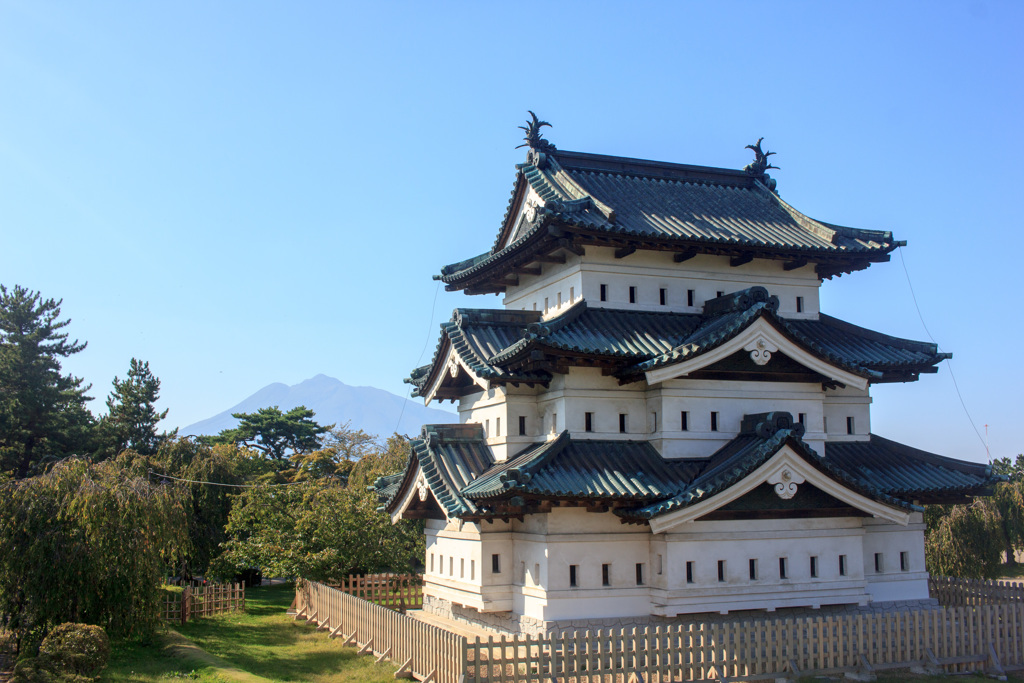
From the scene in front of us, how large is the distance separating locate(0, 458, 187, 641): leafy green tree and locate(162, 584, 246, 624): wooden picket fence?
429 centimetres

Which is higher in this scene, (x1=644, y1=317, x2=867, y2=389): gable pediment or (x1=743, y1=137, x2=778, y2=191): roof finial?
(x1=743, y1=137, x2=778, y2=191): roof finial

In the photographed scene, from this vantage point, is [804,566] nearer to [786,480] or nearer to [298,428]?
[786,480]

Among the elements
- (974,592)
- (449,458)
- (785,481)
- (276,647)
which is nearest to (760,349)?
(785,481)

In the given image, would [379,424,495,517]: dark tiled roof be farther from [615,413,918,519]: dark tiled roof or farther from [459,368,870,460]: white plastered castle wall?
[615,413,918,519]: dark tiled roof

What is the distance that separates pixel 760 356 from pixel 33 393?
39554mm

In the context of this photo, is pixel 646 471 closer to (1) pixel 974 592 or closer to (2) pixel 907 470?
(2) pixel 907 470

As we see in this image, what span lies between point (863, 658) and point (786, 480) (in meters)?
3.70

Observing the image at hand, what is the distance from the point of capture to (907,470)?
2020 centimetres

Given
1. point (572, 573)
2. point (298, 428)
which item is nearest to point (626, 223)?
point (572, 573)

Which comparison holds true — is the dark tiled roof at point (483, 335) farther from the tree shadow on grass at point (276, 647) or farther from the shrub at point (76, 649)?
the shrub at point (76, 649)

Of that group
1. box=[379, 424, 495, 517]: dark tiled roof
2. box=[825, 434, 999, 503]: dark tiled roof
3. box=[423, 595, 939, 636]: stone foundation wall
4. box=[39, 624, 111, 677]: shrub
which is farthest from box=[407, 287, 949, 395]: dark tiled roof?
box=[39, 624, 111, 677]: shrub

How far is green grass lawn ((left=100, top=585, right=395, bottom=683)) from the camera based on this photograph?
18.4m

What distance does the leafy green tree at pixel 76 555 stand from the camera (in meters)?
19.2

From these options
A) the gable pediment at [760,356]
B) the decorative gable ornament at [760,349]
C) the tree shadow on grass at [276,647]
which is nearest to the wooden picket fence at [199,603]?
the tree shadow on grass at [276,647]
